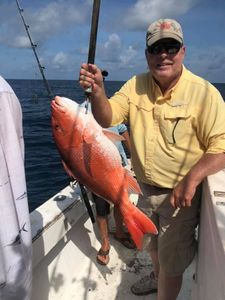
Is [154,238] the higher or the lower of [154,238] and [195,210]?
the lower

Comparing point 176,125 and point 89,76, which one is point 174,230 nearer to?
point 176,125

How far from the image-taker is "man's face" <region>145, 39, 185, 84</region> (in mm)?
2523

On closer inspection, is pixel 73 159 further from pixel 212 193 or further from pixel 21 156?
pixel 212 193

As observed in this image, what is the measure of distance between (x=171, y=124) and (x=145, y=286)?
177cm

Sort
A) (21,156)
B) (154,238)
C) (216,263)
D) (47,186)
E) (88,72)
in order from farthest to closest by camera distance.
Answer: (47,186) < (154,238) < (88,72) < (21,156) < (216,263)

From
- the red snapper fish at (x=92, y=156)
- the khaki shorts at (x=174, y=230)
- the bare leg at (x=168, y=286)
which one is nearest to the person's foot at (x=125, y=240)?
the bare leg at (x=168, y=286)

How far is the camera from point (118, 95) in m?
2.83

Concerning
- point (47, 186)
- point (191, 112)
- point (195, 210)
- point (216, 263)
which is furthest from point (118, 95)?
point (47, 186)

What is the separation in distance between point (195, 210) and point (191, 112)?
0.75m

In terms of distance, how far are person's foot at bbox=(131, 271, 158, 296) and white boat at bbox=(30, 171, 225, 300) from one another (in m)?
0.06

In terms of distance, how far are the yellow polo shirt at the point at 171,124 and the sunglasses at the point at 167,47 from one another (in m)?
0.18

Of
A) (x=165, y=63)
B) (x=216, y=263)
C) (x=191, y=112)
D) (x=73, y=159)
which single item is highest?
(x=165, y=63)

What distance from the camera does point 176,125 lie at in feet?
8.36

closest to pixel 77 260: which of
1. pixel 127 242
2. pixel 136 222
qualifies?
pixel 127 242
